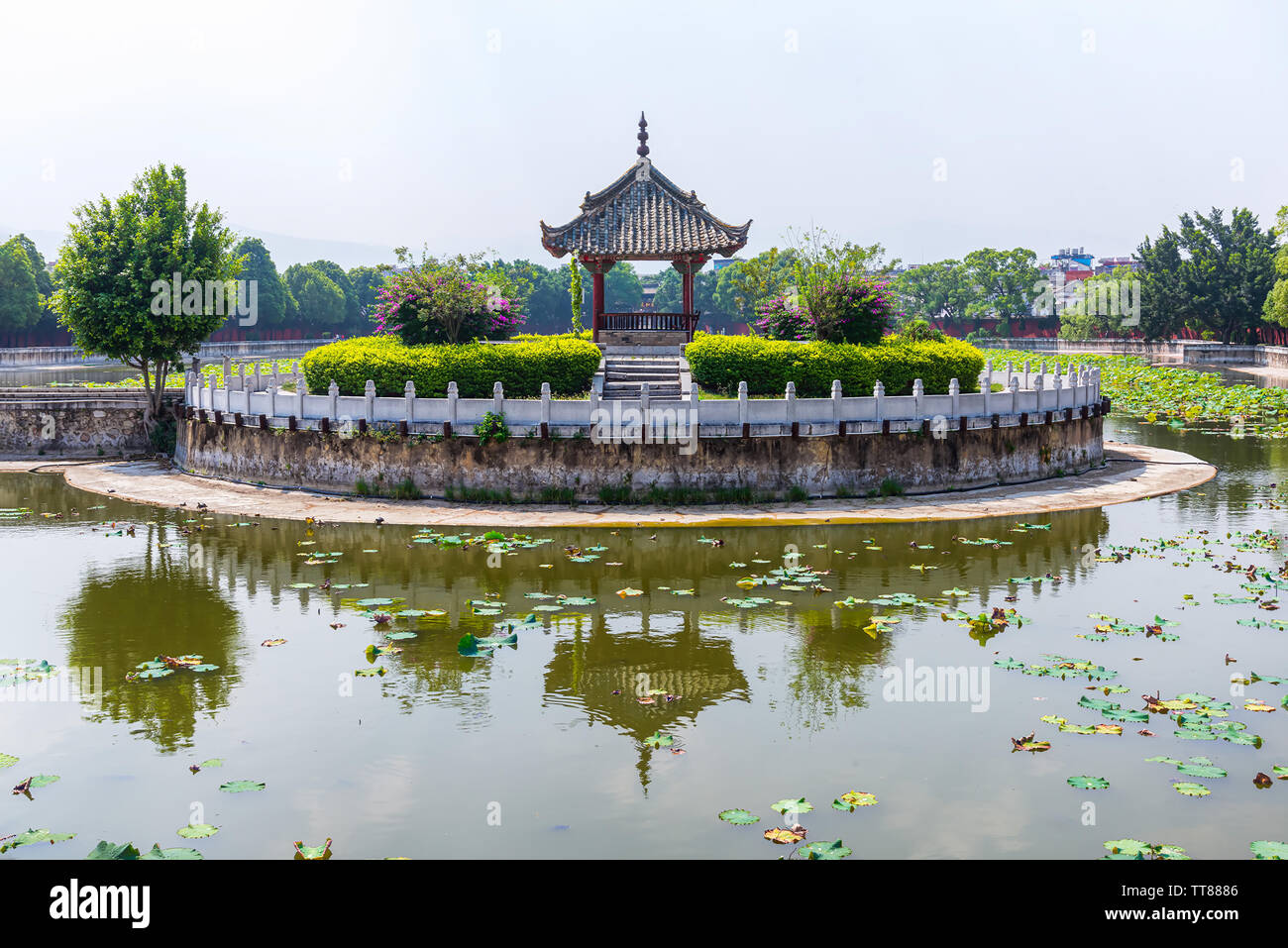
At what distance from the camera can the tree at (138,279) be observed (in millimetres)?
32562

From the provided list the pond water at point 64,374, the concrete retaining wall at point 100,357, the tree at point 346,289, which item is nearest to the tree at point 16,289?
the concrete retaining wall at point 100,357

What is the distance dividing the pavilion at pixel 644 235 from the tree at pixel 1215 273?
64.5m

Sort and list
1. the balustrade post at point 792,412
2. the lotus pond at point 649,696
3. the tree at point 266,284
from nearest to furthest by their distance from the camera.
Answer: the lotus pond at point 649,696 → the balustrade post at point 792,412 → the tree at point 266,284

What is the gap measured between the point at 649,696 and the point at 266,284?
9727cm

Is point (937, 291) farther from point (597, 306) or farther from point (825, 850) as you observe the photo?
point (825, 850)

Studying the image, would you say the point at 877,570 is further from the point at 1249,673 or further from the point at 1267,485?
the point at 1267,485

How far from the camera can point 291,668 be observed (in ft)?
42.9

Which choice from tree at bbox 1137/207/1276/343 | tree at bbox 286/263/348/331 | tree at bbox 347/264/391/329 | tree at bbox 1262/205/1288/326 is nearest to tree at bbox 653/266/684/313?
tree at bbox 347/264/391/329

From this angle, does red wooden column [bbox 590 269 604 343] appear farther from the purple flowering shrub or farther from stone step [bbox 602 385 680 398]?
the purple flowering shrub

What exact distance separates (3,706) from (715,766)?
7.09 meters

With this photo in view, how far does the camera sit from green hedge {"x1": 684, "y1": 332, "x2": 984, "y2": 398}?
26.8 meters

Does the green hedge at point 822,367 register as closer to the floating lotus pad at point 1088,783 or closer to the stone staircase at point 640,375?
the stone staircase at point 640,375

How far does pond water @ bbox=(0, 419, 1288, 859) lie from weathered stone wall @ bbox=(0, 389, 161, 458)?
13248 mm

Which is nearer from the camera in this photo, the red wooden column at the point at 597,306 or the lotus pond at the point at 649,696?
the lotus pond at the point at 649,696
